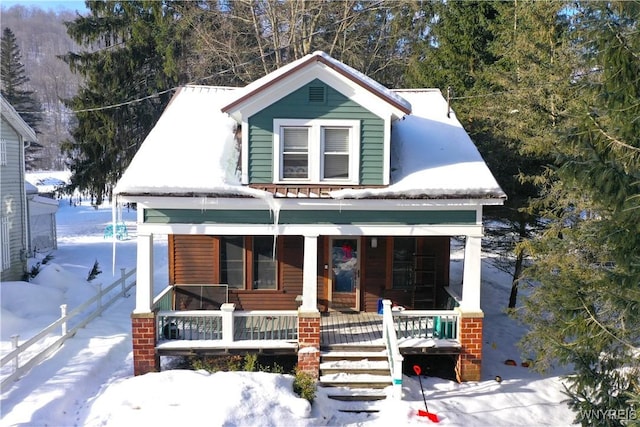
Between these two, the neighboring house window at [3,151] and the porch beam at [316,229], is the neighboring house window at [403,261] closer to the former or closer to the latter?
the porch beam at [316,229]

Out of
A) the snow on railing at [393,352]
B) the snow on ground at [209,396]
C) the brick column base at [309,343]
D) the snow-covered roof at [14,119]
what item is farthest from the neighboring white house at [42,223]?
the snow on railing at [393,352]

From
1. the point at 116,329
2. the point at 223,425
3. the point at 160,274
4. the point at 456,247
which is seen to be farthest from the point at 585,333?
the point at 456,247

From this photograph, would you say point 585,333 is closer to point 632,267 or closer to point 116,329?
point 632,267

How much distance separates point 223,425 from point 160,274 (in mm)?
12699

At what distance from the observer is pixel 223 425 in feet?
22.4

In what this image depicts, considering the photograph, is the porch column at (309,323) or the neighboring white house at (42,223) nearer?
the porch column at (309,323)

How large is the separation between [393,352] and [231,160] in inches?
200

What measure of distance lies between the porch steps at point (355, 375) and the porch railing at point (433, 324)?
2.57 feet

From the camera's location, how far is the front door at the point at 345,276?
11.3m

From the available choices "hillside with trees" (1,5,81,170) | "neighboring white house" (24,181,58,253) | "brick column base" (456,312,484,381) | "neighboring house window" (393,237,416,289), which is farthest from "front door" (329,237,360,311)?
"hillside with trees" (1,5,81,170)

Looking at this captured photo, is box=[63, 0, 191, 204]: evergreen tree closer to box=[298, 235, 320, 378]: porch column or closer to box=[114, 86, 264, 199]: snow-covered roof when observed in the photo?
box=[114, 86, 264, 199]: snow-covered roof

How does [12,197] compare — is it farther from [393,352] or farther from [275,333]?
[393,352]

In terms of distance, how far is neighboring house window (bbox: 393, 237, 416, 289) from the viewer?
37.1 ft

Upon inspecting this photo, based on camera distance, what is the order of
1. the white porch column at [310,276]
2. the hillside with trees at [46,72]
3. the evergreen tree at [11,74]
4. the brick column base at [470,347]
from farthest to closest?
the hillside with trees at [46,72], the evergreen tree at [11,74], the brick column base at [470,347], the white porch column at [310,276]
